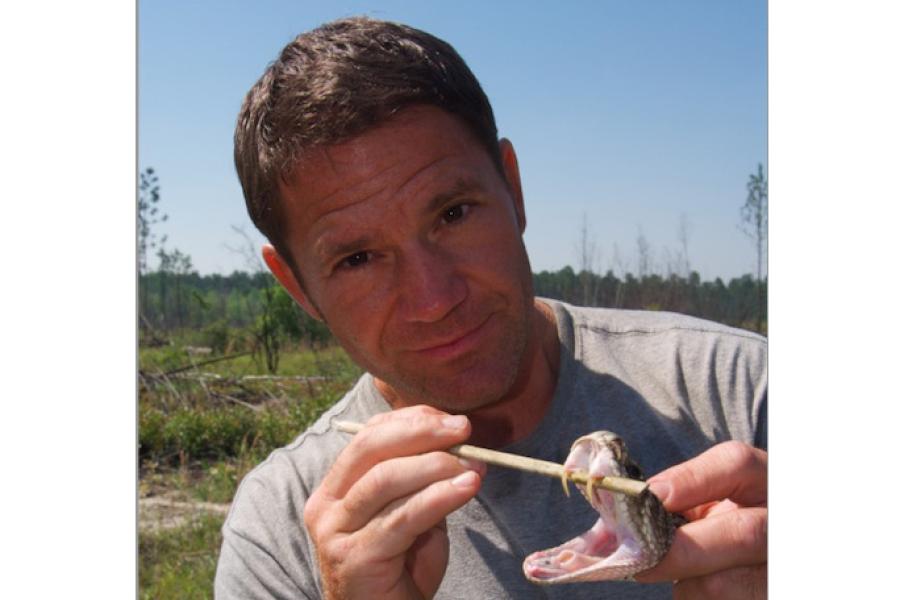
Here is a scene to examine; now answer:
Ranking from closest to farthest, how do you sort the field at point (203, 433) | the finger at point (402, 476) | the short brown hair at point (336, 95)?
the finger at point (402, 476) → the short brown hair at point (336, 95) → the field at point (203, 433)

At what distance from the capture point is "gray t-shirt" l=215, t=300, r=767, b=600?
39.9 inches

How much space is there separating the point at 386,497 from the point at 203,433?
58cm

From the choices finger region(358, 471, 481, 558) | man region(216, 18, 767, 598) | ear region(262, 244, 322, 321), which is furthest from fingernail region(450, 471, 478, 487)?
ear region(262, 244, 322, 321)

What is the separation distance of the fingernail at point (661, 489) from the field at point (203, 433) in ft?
1.93

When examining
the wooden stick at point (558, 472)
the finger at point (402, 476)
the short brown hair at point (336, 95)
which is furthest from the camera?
the short brown hair at point (336, 95)

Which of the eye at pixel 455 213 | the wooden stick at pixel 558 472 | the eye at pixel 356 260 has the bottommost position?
the wooden stick at pixel 558 472

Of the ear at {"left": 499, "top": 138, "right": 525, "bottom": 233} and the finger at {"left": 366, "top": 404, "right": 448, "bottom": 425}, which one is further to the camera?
the ear at {"left": 499, "top": 138, "right": 525, "bottom": 233}

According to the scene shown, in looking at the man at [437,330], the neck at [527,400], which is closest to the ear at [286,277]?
the man at [437,330]

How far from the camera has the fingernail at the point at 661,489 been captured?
27.9 inches

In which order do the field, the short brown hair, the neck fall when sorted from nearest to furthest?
1. the short brown hair
2. the neck
3. the field

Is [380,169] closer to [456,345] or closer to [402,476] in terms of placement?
[456,345]

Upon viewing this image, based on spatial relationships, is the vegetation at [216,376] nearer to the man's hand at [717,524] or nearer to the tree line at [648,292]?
the tree line at [648,292]

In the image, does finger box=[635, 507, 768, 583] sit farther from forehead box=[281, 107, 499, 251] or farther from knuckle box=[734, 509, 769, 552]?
forehead box=[281, 107, 499, 251]
